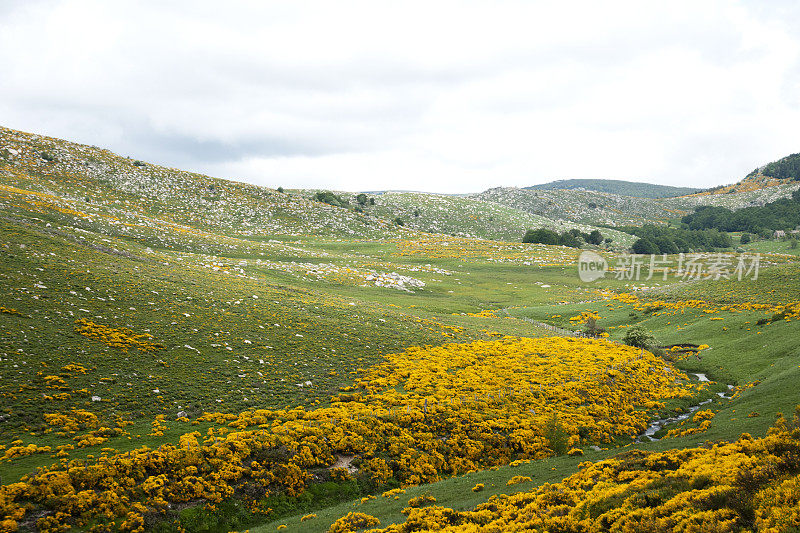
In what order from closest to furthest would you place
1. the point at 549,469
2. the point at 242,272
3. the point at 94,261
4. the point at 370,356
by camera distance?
the point at 549,469
the point at 370,356
the point at 94,261
the point at 242,272

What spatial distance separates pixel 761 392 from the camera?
3083cm

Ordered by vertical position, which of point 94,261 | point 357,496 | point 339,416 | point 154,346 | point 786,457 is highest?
point 94,261

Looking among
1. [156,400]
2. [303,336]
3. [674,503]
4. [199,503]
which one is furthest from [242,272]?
[674,503]

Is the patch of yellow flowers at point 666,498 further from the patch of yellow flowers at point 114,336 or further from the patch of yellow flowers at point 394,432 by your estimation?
the patch of yellow flowers at point 114,336

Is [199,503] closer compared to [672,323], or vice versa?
[199,503]

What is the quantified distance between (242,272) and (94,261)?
2423cm

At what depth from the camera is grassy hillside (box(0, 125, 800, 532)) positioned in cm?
1903

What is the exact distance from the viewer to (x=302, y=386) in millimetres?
32750

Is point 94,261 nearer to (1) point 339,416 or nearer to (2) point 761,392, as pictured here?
(1) point 339,416

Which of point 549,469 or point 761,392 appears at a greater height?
point 761,392

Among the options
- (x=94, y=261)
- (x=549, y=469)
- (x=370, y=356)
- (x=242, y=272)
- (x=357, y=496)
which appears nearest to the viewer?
(x=357, y=496)

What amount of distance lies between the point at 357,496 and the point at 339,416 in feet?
20.1

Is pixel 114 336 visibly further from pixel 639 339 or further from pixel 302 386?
pixel 639 339

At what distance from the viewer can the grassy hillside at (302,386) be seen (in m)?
19.0
